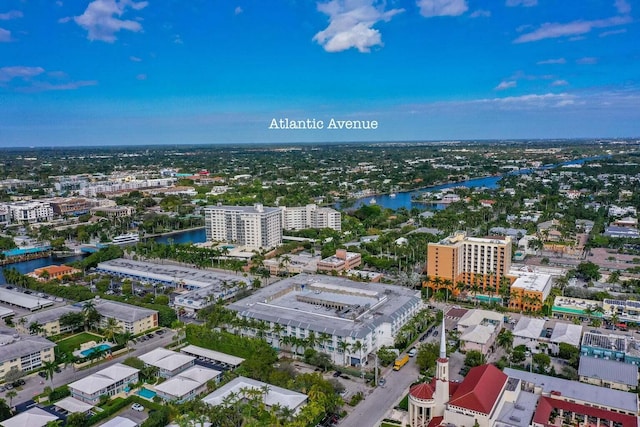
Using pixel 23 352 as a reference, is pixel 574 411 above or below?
below

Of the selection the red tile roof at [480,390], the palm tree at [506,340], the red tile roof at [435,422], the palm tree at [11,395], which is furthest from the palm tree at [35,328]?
the palm tree at [506,340]

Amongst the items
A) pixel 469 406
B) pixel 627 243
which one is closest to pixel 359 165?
pixel 627 243

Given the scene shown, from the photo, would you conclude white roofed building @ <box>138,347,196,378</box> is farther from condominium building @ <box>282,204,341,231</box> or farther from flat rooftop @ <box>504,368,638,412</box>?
condominium building @ <box>282,204,341,231</box>

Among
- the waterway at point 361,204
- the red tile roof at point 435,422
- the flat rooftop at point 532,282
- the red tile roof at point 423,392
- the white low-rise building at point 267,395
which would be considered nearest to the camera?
the red tile roof at point 435,422

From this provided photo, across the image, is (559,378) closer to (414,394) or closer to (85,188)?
(414,394)

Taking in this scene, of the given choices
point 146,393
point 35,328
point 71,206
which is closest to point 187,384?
point 146,393

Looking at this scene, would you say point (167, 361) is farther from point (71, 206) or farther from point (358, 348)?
point (71, 206)

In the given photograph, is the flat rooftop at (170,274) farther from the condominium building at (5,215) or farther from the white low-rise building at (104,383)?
the condominium building at (5,215)
